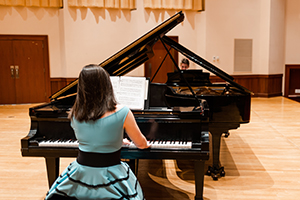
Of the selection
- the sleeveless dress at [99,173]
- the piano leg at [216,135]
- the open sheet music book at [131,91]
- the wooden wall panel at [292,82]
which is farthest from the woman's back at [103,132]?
the wooden wall panel at [292,82]

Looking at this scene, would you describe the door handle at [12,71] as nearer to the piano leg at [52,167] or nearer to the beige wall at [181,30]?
the beige wall at [181,30]

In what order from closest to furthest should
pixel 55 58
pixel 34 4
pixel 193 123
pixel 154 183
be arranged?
1. pixel 193 123
2. pixel 154 183
3. pixel 34 4
4. pixel 55 58

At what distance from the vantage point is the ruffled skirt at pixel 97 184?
1.73 meters

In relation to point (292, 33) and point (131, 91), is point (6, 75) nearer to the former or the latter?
point (131, 91)

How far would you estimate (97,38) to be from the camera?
9008mm

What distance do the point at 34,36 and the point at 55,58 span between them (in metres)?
0.89

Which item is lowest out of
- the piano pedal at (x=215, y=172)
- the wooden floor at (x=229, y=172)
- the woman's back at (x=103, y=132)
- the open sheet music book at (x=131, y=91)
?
the wooden floor at (x=229, y=172)

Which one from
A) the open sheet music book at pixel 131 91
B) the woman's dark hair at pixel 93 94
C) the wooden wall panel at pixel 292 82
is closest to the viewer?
the woman's dark hair at pixel 93 94

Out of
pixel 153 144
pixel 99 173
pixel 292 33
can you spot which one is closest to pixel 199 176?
pixel 153 144

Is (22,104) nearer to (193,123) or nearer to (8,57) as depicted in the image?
(8,57)

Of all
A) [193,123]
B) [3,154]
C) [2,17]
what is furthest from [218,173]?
[2,17]

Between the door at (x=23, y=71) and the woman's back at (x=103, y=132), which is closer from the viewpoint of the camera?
the woman's back at (x=103, y=132)

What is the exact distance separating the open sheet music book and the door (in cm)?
730

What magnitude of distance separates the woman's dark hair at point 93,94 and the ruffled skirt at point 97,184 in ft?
1.07
